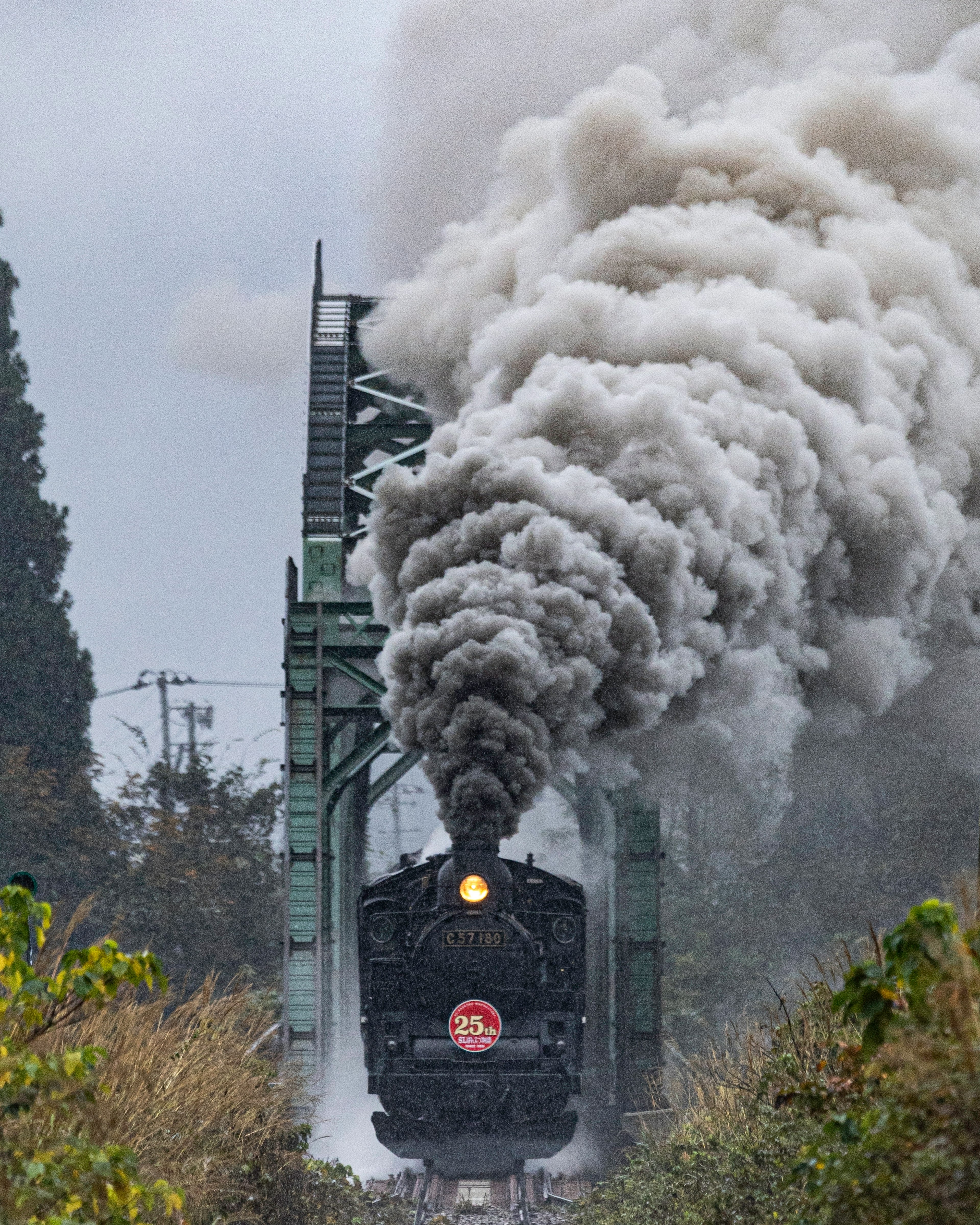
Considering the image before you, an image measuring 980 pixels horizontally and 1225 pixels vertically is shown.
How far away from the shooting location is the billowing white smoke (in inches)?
551

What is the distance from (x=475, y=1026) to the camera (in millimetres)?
13352

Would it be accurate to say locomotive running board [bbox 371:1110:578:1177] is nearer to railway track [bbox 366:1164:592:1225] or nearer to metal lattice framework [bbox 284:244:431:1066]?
railway track [bbox 366:1164:592:1225]

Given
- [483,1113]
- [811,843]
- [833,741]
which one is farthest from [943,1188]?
[811,843]

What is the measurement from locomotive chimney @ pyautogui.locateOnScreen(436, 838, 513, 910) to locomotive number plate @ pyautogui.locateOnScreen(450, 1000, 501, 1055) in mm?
819

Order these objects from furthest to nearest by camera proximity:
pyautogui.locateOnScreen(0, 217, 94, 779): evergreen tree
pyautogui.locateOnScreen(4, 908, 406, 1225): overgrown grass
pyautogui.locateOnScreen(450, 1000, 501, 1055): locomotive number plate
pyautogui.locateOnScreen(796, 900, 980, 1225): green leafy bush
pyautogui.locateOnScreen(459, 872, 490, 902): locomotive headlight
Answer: pyautogui.locateOnScreen(0, 217, 94, 779): evergreen tree < pyautogui.locateOnScreen(450, 1000, 501, 1055): locomotive number plate < pyautogui.locateOnScreen(459, 872, 490, 902): locomotive headlight < pyautogui.locateOnScreen(4, 908, 406, 1225): overgrown grass < pyautogui.locateOnScreen(796, 900, 980, 1225): green leafy bush

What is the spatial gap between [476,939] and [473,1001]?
1.90 feet

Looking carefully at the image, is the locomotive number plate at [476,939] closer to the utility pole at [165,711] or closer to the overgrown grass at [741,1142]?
the overgrown grass at [741,1142]

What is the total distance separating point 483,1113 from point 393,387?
11.1m

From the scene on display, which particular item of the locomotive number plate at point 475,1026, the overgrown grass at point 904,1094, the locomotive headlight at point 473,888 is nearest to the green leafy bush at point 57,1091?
the overgrown grass at point 904,1094

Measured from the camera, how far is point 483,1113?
13.5m

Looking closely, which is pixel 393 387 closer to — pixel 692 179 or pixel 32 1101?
pixel 692 179

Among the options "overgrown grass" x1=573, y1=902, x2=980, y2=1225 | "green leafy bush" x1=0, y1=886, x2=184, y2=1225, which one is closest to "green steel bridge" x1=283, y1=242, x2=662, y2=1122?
"overgrown grass" x1=573, y1=902, x2=980, y2=1225

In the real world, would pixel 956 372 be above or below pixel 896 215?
below

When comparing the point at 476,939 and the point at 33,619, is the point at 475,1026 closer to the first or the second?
the point at 476,939
